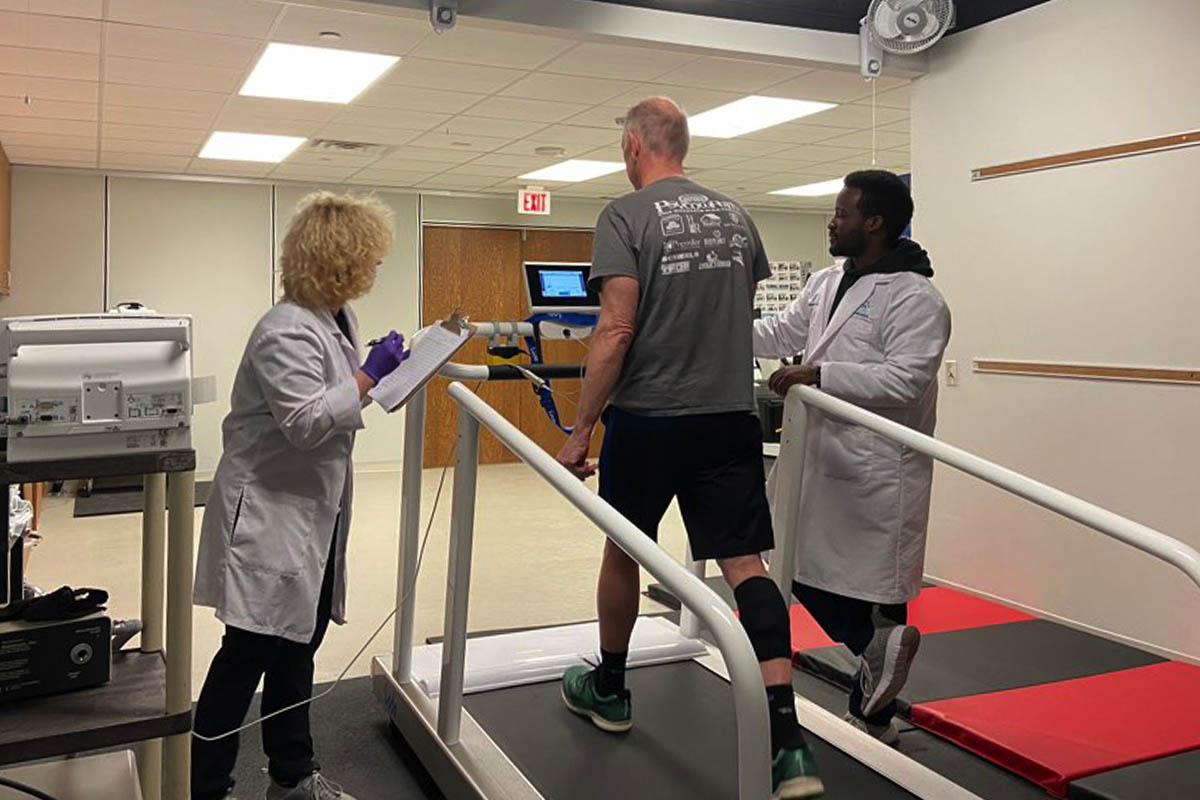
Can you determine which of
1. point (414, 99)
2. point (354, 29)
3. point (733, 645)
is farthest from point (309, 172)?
point (733, 645)

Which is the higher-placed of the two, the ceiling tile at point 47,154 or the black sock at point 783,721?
the ceiling tile at point 47,154

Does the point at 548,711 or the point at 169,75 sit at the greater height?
the point at 169,75

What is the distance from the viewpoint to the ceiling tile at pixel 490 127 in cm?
632

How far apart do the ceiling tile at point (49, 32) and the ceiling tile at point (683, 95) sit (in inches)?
103

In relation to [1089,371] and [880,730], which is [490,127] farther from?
[880,730]

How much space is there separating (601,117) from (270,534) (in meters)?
4.51

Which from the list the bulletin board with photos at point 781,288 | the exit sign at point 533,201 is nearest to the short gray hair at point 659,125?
the bulletin board with photos at point 781,288

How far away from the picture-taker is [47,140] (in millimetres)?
6918

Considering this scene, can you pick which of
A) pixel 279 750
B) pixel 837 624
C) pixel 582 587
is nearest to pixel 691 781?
pixel 837 624

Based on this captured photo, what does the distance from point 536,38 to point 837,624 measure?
9.95 feet

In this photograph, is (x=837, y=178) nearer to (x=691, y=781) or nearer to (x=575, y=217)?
(x=575, y=217)

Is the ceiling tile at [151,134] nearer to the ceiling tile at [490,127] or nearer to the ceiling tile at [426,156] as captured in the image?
the ceiling tile at [426,156]

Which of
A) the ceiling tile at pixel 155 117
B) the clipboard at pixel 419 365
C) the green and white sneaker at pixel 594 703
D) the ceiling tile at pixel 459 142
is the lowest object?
the green and white sneaker at pixel 594 703

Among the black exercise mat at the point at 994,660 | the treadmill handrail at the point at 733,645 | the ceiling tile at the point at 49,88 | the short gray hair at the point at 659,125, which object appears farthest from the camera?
the ceiling tile at the point at 49,88
